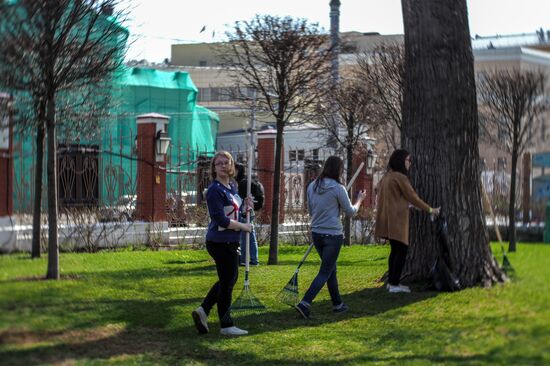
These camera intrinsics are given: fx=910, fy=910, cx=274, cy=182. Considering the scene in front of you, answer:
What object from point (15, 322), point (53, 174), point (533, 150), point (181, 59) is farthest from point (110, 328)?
point (181, 59)

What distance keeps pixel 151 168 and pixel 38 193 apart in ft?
36.7

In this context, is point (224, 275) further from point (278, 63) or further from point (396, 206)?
point (278, 63)

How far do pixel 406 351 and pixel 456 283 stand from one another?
7.72ft

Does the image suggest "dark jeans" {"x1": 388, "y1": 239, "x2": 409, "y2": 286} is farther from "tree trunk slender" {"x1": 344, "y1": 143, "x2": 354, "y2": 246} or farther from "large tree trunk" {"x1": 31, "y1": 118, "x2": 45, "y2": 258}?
"tree trunk slender" {"x1": 344, "y1": 143, "x2": 354, "y2": 246}

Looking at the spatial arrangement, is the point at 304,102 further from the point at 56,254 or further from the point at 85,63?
the point at 56,254

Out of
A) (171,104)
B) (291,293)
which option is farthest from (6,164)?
(171,104)

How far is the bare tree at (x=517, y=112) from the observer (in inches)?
228

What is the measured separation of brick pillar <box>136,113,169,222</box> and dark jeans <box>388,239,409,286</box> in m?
10.1

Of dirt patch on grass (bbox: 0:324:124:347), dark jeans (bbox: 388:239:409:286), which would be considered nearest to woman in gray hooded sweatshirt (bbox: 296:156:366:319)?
dark jeans (bbox: 388:239:409:286)

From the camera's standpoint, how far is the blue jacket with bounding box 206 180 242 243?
8492 millimetres

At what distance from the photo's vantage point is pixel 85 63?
30.6ft

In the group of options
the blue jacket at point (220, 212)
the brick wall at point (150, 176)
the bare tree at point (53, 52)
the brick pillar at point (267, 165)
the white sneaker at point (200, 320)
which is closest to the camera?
the bare tree at point (53, 52)

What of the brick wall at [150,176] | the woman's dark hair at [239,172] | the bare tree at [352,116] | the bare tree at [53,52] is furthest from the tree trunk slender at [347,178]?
the bare tree at [53,52]

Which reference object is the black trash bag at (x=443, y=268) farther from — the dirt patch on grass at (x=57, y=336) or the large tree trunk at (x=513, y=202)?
the large tree trunk at (x=513, y=202)
